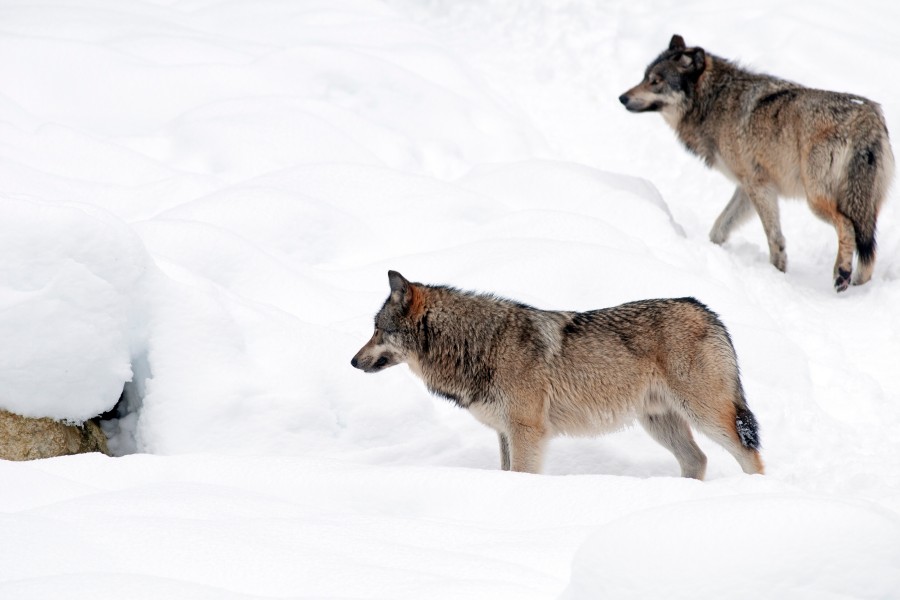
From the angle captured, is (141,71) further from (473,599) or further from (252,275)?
(473,599)

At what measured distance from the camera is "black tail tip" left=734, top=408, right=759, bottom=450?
238 inches

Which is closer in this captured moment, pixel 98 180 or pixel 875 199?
pixel 875 199

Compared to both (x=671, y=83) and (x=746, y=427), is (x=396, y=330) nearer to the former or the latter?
(x=746, y=427)

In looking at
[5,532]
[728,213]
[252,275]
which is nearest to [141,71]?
[252,275]

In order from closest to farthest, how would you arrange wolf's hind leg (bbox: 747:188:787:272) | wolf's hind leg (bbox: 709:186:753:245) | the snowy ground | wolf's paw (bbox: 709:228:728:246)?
1. the snowy ground
2. wolf's hind leg (bbox: 747:188:787:272)
3. wolf's hind leg (bbox: 709:186:753:245)
4. wolf's paw (bbox: 709:228:728:246)

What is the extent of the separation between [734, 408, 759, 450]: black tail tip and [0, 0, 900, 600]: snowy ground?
1.37 ft

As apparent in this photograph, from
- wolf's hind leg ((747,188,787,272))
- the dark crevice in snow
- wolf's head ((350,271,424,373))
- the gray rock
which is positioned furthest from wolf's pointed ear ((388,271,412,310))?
wolf's hind leg ((747,188,787,272))

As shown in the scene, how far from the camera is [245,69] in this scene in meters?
12.6

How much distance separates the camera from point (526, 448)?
6.15 m

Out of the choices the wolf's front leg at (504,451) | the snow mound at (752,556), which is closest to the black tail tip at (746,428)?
the wolf's front leg at (504,451)

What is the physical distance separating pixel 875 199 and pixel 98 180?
7.50 metres

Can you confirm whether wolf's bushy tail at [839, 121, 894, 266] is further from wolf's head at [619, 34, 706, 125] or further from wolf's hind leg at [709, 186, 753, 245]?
wolf's head at [619, 34, 706, 125]

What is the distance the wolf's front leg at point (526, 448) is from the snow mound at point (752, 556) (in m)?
2.98

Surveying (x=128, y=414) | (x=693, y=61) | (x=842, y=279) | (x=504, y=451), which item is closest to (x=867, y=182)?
(x=842, y=279)
